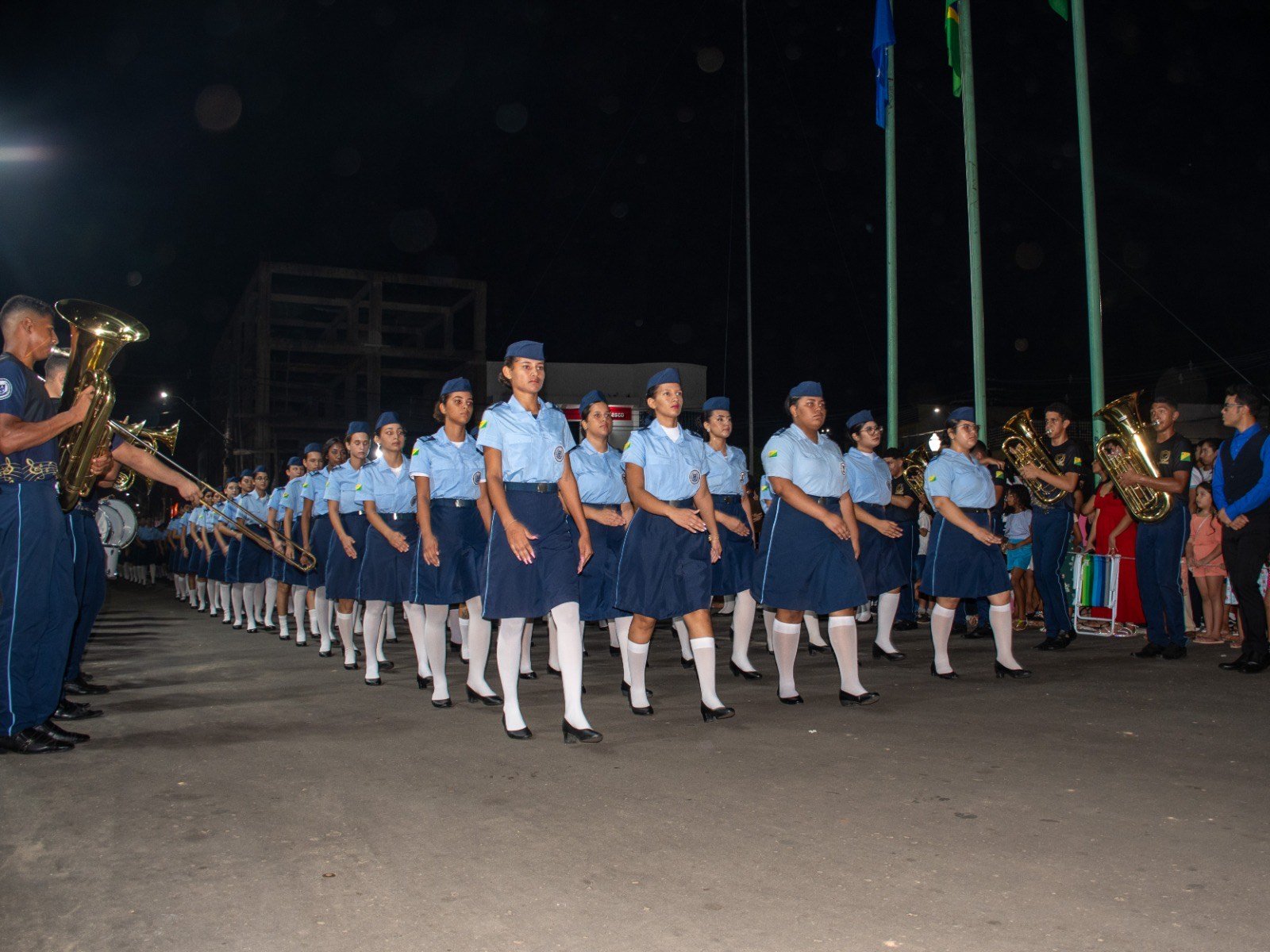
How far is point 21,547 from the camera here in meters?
5.47

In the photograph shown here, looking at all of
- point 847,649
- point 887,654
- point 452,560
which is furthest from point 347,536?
point 887,654

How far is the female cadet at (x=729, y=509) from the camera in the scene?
28.7 feet

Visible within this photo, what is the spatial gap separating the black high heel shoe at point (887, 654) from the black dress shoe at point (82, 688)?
637 cm

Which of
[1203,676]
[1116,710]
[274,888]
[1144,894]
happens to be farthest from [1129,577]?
[274,888]

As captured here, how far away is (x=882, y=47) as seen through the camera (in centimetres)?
1862

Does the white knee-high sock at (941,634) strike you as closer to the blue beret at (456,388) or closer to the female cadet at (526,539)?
the female cadet at (526,539)

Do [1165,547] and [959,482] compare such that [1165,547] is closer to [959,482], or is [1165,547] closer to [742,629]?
[959,482]

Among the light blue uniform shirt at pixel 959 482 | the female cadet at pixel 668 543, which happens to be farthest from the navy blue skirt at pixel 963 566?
the female cadet at pixel 668 543

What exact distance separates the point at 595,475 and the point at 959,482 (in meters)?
2.75

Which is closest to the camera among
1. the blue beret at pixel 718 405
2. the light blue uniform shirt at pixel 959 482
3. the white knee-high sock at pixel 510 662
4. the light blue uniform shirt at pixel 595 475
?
the white knee-high sock at pixel 510 662

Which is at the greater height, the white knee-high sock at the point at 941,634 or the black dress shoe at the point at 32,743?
the white knee-high sock at the point at 941,634

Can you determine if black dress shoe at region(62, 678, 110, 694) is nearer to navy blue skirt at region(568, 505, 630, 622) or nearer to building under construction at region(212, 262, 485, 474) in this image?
navy blue skirt at region(568, 505, 630, 622)

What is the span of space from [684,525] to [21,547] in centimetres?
357

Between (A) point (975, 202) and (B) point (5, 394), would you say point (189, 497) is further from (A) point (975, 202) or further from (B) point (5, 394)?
(A) point (975, 202)
